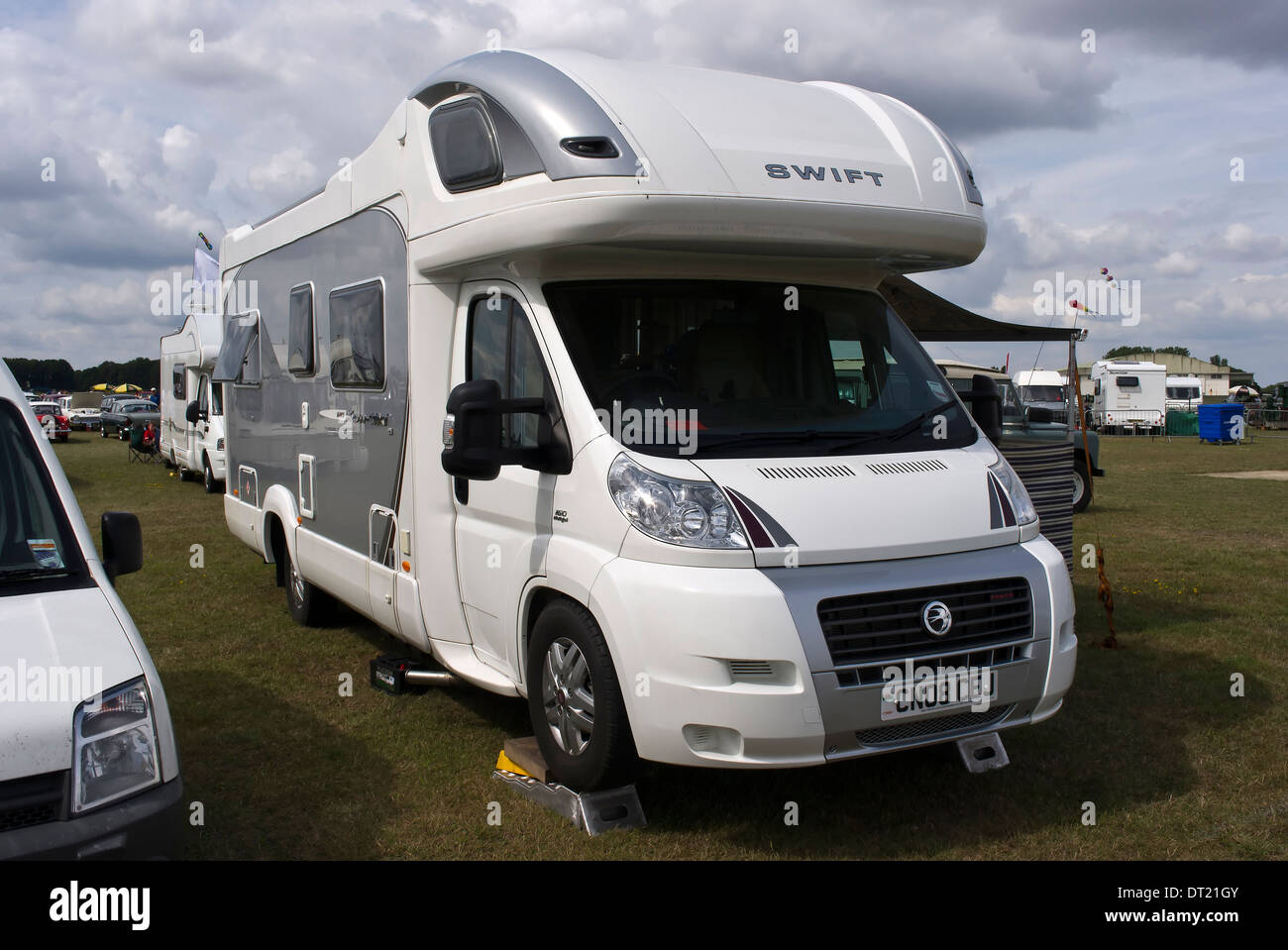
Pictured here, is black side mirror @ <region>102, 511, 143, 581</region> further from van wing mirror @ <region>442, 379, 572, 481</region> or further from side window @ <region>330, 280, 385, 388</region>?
side window @ <region>330, 280, 385, 388</region>

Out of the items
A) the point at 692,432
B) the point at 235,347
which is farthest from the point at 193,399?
the point at 692,432

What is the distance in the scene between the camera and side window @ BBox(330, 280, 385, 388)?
604 cm

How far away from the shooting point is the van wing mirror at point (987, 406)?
5883 mm

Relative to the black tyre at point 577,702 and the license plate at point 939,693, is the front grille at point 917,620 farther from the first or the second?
the black tyre at point 577,702

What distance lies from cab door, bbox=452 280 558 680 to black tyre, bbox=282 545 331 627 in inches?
116

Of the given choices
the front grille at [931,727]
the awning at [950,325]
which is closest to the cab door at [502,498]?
the front grille at [931,727]

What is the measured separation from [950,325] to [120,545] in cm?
888

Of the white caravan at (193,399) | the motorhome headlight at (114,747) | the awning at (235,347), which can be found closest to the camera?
the motorhome headlight at (114,747)

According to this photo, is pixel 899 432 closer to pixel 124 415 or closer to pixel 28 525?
pixel 28 525

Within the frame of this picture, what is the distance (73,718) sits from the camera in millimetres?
3244

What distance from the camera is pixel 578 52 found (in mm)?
4961

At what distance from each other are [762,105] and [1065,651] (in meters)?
2.74

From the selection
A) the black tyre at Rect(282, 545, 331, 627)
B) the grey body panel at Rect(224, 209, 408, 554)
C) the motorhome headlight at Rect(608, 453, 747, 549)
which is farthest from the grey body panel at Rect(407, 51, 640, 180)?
the black tyre at Rect(282, 545, 331, 627)

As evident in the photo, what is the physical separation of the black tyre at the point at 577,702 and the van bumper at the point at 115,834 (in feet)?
5.15
